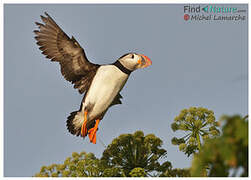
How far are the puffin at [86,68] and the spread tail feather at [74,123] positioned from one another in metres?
0.22

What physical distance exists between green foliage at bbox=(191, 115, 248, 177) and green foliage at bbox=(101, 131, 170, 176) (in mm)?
10071

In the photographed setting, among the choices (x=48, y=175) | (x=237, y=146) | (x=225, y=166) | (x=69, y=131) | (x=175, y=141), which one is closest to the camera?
(x=237, y=146)

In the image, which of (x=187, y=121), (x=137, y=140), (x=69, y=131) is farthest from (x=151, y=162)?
(x=69, y=131)

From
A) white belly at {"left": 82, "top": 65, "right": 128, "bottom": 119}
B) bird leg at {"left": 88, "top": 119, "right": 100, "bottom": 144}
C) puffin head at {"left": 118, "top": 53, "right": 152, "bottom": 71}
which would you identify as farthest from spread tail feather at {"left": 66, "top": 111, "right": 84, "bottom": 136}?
puffin head at {"left": 118, "top": 53, "right": 152, "bottom": 71}

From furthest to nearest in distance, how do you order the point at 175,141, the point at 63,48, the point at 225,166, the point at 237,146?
the point at 175,141, the point at 63,48, the point at 225,166, the point at 237,146

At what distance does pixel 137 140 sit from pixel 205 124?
131 inches

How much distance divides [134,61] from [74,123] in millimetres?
3589

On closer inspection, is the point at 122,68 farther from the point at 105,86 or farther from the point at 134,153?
the point at 134,153

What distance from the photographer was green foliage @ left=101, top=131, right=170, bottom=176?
1383 cm

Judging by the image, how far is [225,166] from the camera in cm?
382

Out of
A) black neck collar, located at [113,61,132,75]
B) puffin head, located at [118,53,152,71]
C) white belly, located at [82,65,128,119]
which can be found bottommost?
white belly, located at [82,65,128,119]

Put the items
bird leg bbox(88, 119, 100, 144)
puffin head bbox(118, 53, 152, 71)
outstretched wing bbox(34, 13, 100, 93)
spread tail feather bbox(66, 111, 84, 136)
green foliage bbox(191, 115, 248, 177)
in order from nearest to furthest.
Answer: green foliage bbox(191, 115, 248, 177), outstretched wing bbox(34, 13, 100, 93), puffin head bbox(118, 53, 152, 71), spread tail feather bbox(66, 111, 84, 136), bird leg bbox(88, 119, 100, 144)

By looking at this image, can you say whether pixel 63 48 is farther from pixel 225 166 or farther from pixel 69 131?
pixel 225 166

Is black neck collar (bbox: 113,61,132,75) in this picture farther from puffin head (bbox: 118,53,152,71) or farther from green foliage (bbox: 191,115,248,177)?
green foliage (bbox: 191,115,248,177)
